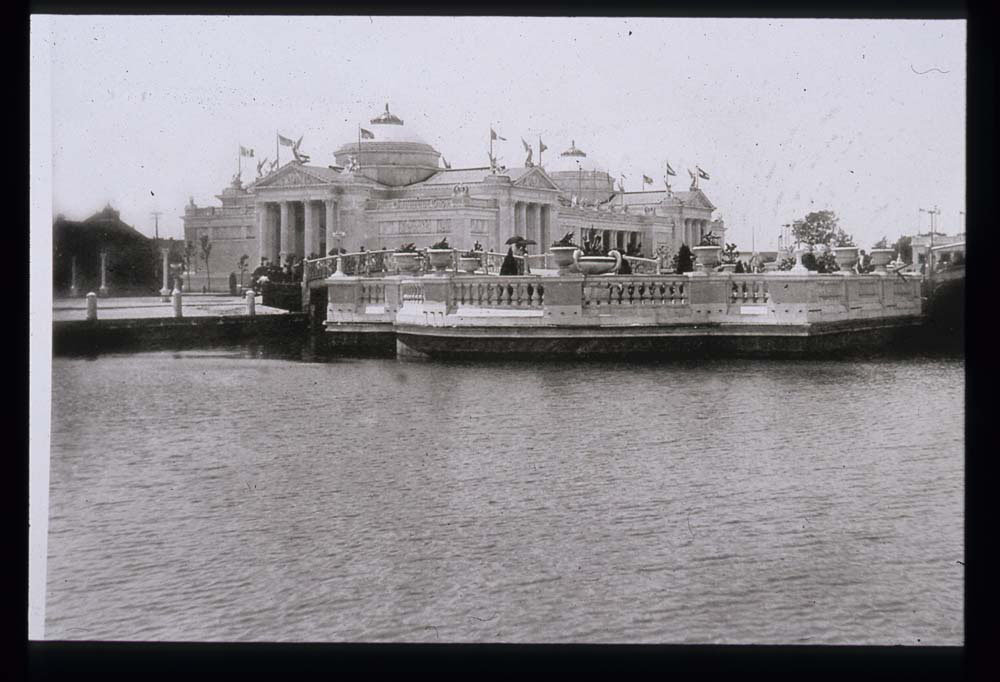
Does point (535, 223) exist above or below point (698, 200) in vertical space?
above

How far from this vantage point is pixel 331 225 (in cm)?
2009

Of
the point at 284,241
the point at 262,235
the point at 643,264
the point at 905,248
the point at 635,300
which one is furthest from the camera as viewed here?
the point at 643,264

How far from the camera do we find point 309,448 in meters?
8.02

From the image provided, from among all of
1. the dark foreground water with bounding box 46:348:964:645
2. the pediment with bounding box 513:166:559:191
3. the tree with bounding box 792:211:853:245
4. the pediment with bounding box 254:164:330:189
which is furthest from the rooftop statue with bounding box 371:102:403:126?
the pediment with bounding box 513:166:559:191

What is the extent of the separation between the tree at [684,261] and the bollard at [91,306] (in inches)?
231

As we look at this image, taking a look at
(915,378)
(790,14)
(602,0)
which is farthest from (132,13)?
(915,378)

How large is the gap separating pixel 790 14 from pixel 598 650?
11.7 feet

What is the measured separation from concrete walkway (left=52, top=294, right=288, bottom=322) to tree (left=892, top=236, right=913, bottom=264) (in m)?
5.11

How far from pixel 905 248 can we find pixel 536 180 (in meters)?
6.53

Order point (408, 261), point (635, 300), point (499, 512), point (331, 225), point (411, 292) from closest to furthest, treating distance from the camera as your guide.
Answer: point (499, 512), point (635, 300), point (411, 292), point (408, 261), point (331, 225)

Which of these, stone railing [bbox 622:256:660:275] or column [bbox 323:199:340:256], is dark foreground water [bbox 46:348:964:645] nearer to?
stone railing [bbox 622:256:660:275]

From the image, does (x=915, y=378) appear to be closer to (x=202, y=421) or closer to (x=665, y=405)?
(x=665, y=405)

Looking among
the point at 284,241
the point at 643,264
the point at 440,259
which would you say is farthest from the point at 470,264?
the point at 284,241

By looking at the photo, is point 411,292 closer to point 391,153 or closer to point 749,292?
point 391,153
